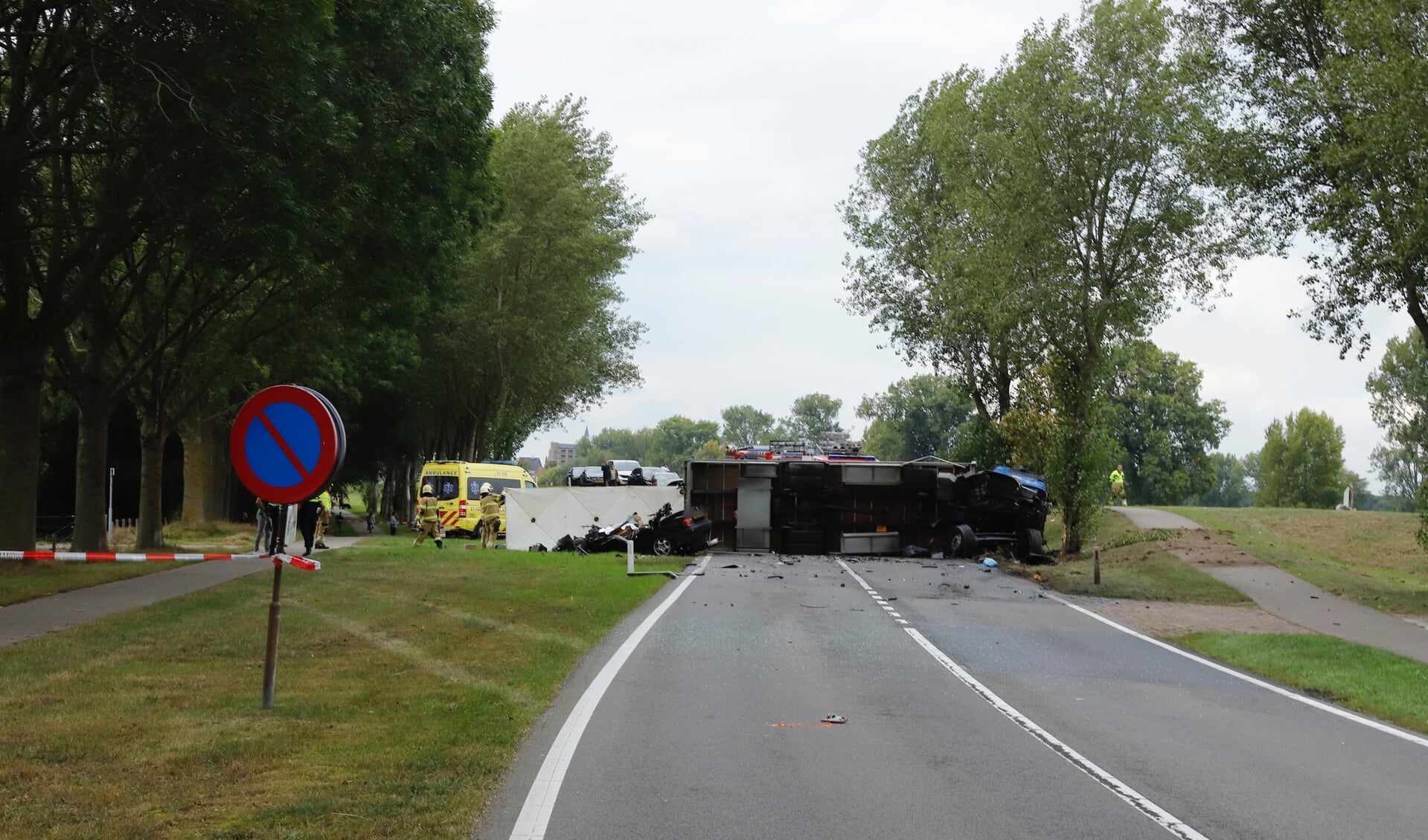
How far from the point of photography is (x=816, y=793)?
7203 millimetres

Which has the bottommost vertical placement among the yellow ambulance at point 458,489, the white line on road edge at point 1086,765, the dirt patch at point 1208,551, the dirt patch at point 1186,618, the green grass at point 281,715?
the dirt patch at point 1186,618

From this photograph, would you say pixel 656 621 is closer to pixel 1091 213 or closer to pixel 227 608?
pixel 227 608

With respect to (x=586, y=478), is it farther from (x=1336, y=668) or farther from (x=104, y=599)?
(x=1336, y=668)

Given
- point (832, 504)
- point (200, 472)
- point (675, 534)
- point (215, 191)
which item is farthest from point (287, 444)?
point (200, 472)

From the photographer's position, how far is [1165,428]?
323ft

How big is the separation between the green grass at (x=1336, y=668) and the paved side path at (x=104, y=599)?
12932 mm

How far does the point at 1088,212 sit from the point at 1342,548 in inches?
432

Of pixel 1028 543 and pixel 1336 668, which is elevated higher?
pixel 1028 543

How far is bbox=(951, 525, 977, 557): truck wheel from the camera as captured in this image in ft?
96.9

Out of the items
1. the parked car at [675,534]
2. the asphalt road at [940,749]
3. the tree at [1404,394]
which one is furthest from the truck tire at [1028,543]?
the tree at [1404,394]

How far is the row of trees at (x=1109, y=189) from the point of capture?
20.5 meters

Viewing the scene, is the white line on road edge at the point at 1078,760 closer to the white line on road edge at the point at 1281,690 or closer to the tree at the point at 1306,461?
the white line on road edge at the point at 1281,690

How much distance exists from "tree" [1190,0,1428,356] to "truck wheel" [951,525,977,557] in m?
9.16

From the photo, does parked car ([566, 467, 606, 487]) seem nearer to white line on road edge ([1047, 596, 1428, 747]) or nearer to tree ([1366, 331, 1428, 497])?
white line on road edge ([1047, 596, 1428, 747])
